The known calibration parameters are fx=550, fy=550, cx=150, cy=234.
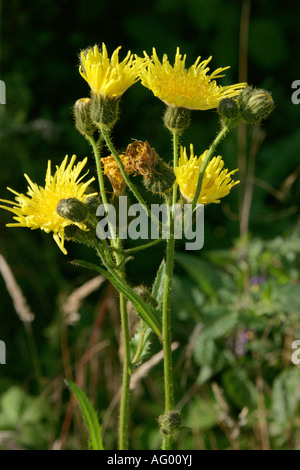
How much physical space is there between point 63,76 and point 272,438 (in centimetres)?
224

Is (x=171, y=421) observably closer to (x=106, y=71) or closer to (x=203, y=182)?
(x=203, y=182)

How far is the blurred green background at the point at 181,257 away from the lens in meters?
2.13

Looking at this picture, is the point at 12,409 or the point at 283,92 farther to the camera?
the point at 283,92

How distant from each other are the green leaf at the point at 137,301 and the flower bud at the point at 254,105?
0.42 meters

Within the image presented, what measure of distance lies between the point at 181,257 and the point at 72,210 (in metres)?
1.34

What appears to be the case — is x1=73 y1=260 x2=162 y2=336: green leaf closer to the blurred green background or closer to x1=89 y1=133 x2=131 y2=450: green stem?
x1=89 y1=133 x2=131 y2=450: green stem

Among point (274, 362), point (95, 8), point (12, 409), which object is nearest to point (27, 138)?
point (95, 8)

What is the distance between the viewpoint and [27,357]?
102 inches

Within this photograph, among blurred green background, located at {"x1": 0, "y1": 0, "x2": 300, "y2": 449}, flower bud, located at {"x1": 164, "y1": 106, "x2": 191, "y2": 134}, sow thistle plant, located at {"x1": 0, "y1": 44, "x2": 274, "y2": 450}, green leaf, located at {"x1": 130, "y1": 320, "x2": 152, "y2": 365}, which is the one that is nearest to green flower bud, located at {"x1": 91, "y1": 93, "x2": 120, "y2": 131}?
sow thistle plant, located at {"x1": 0, "y1": 44, "x2": 274, "y2": 450}

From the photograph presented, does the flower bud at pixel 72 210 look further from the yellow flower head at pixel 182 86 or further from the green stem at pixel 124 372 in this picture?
the yellow flower head at pixel 182 86

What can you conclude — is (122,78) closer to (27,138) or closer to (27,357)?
(27,357)

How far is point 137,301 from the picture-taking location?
1.10 metres

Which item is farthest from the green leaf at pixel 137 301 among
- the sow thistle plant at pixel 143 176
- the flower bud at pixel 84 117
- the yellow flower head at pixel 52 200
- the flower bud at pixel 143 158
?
the flower bud at pixel 84 117

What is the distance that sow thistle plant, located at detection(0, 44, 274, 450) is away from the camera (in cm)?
111
